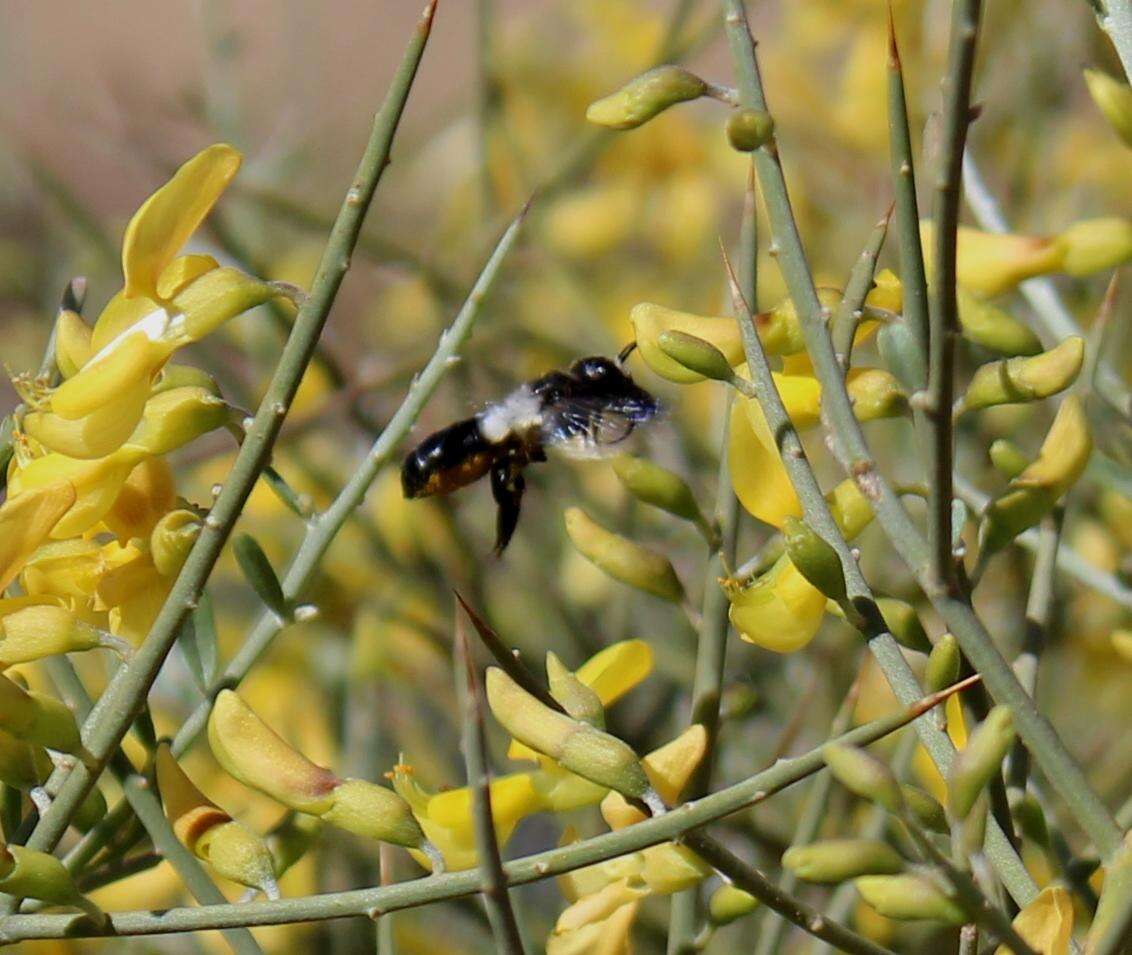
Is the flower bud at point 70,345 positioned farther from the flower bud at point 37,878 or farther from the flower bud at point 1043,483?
the flower bud at point 1043,483

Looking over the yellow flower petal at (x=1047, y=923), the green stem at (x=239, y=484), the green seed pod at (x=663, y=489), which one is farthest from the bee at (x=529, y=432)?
the yellow flower petal at (x=1047, y=923)

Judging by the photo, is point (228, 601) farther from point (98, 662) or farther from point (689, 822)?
point (689, 822)

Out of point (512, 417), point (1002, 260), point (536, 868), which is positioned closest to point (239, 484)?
point (536, 868)

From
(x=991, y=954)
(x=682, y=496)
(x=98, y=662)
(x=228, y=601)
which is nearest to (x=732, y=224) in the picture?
(x=228, y=601)

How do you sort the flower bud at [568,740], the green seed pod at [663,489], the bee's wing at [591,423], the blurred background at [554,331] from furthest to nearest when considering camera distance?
the blurred background at [554,331] < the bee's wing at [591,423] < the green seed pod at [663,489] < the flower bud at [568,740]

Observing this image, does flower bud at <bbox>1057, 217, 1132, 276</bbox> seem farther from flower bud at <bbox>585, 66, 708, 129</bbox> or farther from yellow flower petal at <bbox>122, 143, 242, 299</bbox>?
yellow flower petal at <bbox>122, 143, 242, 299</bbox>

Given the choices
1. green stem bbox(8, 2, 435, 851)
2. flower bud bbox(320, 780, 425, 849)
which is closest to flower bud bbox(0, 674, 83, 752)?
green stem bbox(8, 2, 435, 851)
